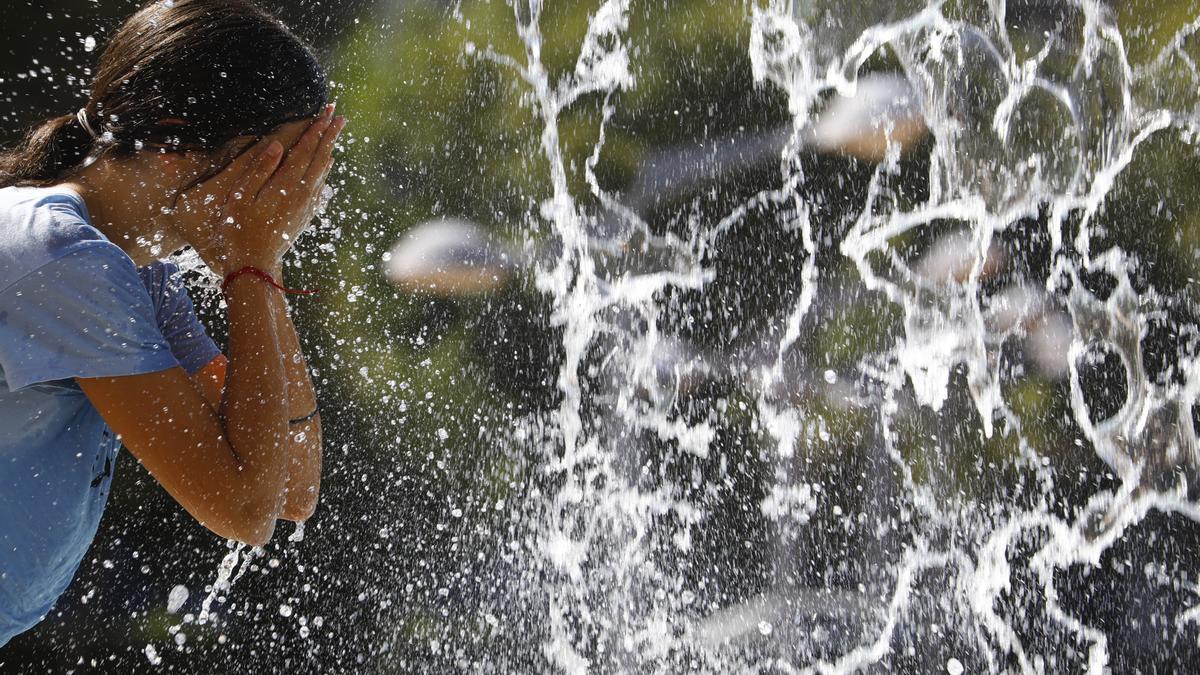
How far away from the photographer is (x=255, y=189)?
1.23 m

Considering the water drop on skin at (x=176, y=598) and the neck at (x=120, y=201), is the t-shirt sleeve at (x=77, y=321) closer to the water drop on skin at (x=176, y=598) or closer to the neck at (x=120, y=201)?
the neck at (x=120, y=201)

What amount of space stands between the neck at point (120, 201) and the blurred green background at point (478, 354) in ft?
7.28

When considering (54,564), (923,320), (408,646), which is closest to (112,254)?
(54,564)

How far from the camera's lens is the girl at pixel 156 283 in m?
0.95

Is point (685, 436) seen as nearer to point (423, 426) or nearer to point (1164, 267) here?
point (423, 426)

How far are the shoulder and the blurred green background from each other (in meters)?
2.34

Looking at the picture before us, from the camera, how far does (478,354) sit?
3471 mm

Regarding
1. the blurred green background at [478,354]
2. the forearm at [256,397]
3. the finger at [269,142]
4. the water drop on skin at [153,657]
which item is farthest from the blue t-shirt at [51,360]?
the water drop on skin at [153,657]

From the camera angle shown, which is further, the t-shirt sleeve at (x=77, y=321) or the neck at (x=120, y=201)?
the neck at (x=120, y=201)

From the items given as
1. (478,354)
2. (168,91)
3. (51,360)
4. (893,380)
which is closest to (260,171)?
(168,91)

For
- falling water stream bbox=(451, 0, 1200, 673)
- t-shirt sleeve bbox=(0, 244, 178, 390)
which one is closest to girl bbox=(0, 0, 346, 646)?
t-shirt sleeve bbox=(0, 244, 178, 390)

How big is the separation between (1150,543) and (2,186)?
123 inches

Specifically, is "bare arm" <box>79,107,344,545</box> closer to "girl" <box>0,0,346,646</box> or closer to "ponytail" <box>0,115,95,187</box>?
"girl" <box>0,0,346,646</box>

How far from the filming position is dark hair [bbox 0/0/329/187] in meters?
1.12
